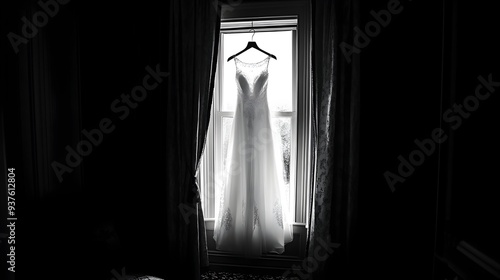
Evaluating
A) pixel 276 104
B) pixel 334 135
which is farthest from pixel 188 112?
pixel 334 135

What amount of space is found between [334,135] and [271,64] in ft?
2.51

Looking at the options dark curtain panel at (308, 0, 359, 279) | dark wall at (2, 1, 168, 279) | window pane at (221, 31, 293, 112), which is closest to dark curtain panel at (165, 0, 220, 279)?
dark wall at (2, 1, 168, 279)

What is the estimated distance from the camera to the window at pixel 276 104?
206cm

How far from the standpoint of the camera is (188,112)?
1967 millimetres

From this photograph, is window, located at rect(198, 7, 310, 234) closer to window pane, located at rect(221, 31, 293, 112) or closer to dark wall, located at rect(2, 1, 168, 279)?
window pane, located at rect(221, 31, 293, 112)

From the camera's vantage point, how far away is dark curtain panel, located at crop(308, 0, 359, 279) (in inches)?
71.3

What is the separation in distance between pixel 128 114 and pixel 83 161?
1.70ft

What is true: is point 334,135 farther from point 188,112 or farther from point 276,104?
point 188,112

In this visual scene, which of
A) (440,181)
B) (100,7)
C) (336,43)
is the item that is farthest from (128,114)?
(440,181)

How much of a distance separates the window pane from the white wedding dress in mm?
142

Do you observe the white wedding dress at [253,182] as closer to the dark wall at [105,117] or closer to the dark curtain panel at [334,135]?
the dark curtain panel at [334,135]

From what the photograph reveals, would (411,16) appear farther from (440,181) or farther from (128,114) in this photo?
(128,114)

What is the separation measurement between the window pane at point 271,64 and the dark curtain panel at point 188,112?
25 cm

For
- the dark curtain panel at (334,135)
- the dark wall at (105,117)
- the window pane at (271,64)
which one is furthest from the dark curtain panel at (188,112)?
the dark curtain panel at (334,135)
